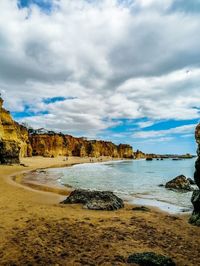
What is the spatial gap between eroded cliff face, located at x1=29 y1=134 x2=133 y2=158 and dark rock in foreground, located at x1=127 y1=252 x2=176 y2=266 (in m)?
112

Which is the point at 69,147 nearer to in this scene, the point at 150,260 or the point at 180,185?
the point at 180,185

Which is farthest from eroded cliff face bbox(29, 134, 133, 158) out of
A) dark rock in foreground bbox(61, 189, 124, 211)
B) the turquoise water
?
dark rock in foreground bbox(61, 189, 124, 211)

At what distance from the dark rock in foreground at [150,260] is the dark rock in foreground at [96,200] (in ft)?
22.2

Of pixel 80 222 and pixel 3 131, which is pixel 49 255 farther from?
pixel 3 131

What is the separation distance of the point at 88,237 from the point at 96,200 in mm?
5651

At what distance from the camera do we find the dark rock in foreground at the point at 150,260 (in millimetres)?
6000

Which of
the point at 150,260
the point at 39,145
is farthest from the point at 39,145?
the point at 150,260

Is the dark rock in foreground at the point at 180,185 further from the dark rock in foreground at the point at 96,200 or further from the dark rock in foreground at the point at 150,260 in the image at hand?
the dark rock in foreground at the point at 150,260

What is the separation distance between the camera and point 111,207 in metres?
13.2

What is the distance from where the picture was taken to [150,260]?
6074 mm

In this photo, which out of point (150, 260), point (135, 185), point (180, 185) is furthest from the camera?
point (135, 185)

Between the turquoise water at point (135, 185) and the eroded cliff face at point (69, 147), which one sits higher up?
the eroded cliff face at point (69, 147)

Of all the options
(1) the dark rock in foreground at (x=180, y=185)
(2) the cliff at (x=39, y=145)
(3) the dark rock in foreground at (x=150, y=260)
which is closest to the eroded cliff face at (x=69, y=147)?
(2) the cliff at (x=39, y=145)

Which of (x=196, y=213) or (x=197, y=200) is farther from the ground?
(x=197, y=200)
